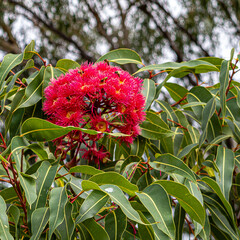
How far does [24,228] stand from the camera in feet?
2.97

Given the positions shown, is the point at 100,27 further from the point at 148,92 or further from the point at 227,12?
the point at 148,92

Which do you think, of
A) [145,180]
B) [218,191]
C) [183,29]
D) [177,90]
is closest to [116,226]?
[145,180]

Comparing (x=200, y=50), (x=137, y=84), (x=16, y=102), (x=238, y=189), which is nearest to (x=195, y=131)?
(x=238, y=189)

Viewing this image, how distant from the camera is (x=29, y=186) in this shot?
2.39ft

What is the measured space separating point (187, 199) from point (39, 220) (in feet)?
0.95

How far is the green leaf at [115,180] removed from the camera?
0.75 meters

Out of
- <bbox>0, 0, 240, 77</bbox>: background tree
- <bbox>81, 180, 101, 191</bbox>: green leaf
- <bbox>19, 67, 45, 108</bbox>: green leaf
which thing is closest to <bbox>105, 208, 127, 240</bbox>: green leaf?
<bbox>81, 180, 101, 191</bbox>: green leaf

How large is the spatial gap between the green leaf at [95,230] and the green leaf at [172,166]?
0.18 m

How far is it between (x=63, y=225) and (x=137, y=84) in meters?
0.35

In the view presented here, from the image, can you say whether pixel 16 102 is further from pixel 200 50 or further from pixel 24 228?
pixel 200 50

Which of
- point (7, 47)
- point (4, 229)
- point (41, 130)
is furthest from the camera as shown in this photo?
point (7, 47)

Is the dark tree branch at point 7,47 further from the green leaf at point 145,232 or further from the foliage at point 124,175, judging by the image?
the green leaf at point 145,232

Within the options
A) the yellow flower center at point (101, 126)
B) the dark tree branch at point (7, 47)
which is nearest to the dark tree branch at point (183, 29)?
the dark tree branch at point (7, 47)

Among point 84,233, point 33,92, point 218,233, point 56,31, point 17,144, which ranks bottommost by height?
point 218,233
